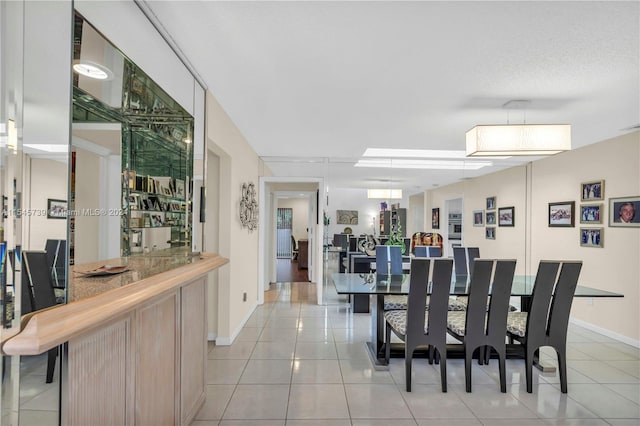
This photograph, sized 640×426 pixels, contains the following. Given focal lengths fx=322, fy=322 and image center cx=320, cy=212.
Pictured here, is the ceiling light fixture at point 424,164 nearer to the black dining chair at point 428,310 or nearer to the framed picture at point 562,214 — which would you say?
the framed picture at point 562,214

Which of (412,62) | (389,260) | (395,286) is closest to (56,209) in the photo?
(412,62)

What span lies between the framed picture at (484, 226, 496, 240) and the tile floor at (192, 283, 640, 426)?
2775 millimetres

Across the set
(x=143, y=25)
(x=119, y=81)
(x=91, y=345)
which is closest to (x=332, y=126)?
(x=143, y=25)

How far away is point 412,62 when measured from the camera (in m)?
2.16

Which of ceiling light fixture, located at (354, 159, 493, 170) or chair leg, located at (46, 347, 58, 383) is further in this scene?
ceiling light fixture, located at (354, 159, 493, 170)

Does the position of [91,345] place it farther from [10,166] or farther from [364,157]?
[364,157]

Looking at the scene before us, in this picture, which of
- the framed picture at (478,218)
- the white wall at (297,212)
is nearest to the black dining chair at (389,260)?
the framed picture at (478,218)

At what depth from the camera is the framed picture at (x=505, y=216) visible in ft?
19.1

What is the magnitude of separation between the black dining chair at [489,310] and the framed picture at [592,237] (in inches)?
95.5

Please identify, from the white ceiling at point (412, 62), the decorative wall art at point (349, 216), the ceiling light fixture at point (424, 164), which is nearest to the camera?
the white ceiling at point (412, 62)

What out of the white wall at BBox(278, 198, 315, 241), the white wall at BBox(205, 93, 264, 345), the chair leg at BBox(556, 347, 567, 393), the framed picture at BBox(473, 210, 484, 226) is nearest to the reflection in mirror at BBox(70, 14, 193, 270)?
the white wall at BBox(205, 93, 264, 345)

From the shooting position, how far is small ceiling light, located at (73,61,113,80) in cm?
106

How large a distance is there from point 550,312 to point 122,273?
3.03 m

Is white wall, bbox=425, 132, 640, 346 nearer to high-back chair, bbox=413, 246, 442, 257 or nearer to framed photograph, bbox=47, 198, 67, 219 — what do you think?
high-back chair, bbox=413, 246, 442, 257
